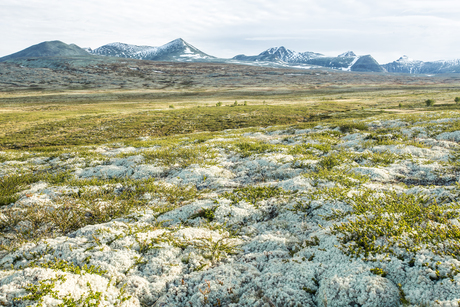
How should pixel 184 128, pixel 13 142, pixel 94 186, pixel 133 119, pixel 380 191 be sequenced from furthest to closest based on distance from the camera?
1. pixel 133 119
2. pixel 184 128
3. pixel 13 142
4. pixel 94 186
5. pixel 380 191

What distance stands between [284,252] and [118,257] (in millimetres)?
4572

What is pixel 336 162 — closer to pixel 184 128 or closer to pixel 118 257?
pixel 118 257

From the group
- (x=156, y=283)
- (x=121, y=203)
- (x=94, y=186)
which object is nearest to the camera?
(x=156, y=283)

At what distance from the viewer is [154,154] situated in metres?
16.4

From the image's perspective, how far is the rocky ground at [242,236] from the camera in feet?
16.2

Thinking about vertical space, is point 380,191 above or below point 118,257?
above

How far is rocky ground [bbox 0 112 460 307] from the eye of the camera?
493 centimetres

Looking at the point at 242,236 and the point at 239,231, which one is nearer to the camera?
the point at 242,236

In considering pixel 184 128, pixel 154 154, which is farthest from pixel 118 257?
pixel 184 128

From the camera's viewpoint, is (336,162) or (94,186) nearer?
(94,186)

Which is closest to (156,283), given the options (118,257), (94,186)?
(118,257)

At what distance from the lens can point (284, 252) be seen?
6.43m

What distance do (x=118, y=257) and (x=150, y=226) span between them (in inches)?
66.2

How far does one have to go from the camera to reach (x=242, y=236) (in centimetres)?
745
